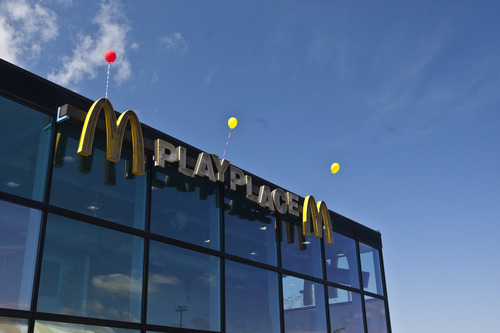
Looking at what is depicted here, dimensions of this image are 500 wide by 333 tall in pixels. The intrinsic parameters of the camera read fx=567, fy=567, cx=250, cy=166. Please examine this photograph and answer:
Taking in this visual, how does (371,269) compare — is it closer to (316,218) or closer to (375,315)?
(375,315)

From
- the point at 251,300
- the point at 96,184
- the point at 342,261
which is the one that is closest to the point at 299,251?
the point at 342,261

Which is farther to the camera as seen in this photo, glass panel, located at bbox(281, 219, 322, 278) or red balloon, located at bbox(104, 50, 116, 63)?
glass panel, located at bbox(281, 219, 322, 278)

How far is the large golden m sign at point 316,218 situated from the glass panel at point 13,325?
27.4 ft

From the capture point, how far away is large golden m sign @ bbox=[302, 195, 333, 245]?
16.0m

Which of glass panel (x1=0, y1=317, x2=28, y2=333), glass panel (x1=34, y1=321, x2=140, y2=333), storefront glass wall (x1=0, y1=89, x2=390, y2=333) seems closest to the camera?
glass panel (x1=0, y1=317, x2=28, y2=333)

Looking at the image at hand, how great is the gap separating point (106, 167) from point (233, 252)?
13.3ft

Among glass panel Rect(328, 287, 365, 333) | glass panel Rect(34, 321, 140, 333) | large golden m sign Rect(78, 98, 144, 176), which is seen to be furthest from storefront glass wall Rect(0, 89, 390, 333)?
large golden m sign Rect(78, 98, 144, 176)

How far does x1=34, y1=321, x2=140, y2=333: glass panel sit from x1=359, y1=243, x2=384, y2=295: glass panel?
10444 mm

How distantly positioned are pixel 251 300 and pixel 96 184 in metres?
5.10

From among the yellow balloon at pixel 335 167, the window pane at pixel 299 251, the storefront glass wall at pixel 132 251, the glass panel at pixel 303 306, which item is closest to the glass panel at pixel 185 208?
the storefront glass wall at pixel 132 251

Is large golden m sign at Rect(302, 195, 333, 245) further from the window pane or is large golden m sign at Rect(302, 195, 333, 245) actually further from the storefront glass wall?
the storefront glass wall

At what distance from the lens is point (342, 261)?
1809 cm

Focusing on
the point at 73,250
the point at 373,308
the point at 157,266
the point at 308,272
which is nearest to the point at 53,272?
the point at 73,250

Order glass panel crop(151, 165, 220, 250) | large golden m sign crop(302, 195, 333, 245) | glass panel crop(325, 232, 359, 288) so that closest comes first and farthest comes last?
glass panel crop(151, 165, 220, 250) → large golden m sign crop(302, 195, 333, 245) → glass panel crop(325, 232, 359, 288)
